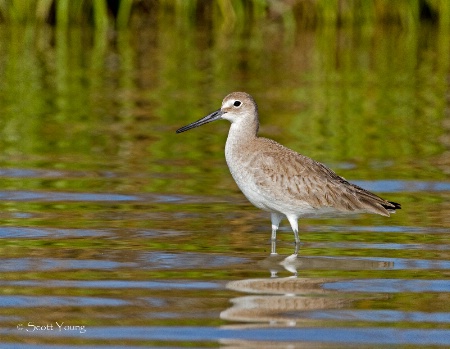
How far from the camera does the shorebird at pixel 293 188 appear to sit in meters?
8.94

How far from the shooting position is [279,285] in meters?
7.75

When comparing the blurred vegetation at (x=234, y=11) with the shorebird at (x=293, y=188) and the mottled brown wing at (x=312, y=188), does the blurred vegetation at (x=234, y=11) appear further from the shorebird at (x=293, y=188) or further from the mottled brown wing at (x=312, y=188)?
the mottled brown wing at (x=312, y=188)

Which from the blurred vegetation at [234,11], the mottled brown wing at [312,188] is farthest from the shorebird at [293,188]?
the blurred vegetation at [234,11]

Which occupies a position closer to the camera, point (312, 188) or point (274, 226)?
A: point (312, 188)

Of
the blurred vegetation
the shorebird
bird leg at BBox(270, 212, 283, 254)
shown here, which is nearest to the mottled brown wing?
the shorebird

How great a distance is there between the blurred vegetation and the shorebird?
14.4 metres

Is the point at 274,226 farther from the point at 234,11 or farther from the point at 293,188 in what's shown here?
the point at 234,11

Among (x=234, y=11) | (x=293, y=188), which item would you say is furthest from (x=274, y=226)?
(x=234, y=11)

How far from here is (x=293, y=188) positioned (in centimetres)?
894

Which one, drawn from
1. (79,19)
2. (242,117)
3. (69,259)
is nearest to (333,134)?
(242,117)

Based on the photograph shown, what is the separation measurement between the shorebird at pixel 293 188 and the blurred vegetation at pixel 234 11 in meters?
14.4

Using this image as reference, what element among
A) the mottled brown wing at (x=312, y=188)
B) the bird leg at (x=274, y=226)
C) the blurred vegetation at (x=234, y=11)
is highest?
the blurred vegetation at (x=234, y=11)

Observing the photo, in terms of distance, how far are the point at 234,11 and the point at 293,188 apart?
17227 mm

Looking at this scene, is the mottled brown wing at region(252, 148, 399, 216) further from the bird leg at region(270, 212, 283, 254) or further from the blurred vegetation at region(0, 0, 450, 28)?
the blurred vegetation at region(0, 0, 450, 28)
